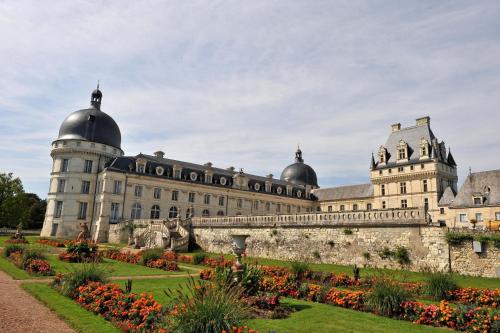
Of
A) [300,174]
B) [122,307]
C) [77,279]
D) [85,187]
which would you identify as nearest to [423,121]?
[300,174]

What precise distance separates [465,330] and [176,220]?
2833 centimetres

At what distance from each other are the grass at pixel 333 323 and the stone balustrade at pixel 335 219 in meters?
11.4

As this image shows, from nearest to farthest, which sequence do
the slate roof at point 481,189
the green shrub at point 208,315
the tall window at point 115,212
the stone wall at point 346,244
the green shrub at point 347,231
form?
the green shrub at point 208,315
the stone wall at point 346,244
the green shrub at point 347,231
the slate roof at point 481,189
the tall window at point 115,212

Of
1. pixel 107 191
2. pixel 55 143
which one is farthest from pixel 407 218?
pixel 55 143

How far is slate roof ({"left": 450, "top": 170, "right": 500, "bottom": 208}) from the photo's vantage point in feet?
100

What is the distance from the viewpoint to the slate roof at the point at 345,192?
181 ft

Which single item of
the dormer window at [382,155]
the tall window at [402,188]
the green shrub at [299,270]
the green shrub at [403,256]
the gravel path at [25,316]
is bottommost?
the gravel path at [25,316]

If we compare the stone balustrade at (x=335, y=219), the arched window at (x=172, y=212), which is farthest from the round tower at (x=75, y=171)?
the stone balustrade at (x=335, y=219)

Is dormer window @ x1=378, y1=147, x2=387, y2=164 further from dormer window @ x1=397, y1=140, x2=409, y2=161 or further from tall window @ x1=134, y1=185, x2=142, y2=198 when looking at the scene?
tall window @ x1=134, y1=185, x2=142, y2=198

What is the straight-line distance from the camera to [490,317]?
7844 mm

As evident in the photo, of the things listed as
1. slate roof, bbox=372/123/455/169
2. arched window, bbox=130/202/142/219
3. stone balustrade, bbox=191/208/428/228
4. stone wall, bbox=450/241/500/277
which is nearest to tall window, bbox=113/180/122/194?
arched window, bbox=130/202/142/219

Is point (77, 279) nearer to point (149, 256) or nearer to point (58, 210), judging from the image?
point (149, 256)

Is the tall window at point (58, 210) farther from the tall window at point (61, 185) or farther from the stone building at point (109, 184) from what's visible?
the tall window at point (61, 185)

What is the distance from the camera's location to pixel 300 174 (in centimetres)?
6688
